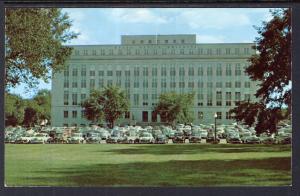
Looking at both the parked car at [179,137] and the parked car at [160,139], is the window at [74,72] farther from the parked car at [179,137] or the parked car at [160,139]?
the parked car at [179,137]

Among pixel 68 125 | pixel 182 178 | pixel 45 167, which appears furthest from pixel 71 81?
pixel 182 178

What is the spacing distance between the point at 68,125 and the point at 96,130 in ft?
1.58

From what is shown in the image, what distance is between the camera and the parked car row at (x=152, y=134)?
777cm

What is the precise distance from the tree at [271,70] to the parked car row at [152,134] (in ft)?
0.58

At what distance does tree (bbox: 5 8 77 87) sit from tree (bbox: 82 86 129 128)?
0.71 meters

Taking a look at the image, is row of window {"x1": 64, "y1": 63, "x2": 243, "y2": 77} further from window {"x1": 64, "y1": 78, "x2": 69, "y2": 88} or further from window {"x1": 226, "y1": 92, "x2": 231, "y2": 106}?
window {"x1": 226, "y1": 92, "x2": 231, "y2": 106}

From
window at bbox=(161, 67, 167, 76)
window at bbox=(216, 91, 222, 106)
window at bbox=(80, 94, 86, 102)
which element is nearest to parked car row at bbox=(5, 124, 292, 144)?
window at bbox=(216, 91, 222, 106)

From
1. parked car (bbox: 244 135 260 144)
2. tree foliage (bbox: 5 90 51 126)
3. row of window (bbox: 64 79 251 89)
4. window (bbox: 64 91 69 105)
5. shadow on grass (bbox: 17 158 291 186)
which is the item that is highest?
row of window (bbox: 64 79 251 89)

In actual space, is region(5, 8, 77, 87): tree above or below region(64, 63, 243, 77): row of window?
above

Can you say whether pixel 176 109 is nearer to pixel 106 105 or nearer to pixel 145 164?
pixel 106 105

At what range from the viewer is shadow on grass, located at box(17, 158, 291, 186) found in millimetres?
7660

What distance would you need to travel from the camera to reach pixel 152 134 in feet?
26.0

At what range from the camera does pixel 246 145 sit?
805 cm

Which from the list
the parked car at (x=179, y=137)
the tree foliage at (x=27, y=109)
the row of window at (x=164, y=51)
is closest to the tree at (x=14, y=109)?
the tree foliage at (x=27, y=109)
